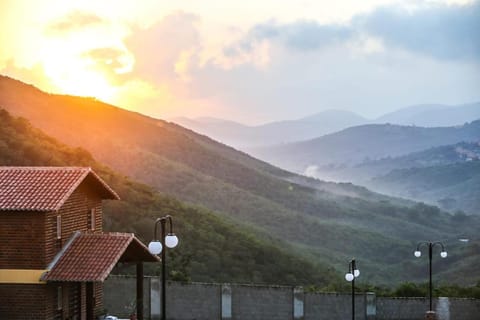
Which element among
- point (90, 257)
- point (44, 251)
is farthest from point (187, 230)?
point (44, 251)

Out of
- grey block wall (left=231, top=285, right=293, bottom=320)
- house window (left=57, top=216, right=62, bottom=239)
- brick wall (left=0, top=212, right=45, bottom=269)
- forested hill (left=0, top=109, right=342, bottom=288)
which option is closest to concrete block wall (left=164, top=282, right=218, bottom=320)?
grey block wall (left=231, top=285, right=293, bottom=320)

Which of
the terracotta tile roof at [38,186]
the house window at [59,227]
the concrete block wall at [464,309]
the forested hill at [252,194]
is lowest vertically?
the concrete block wall at [464,309]

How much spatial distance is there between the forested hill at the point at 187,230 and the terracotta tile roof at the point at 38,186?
64.3 feet

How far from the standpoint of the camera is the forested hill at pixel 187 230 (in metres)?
50.2

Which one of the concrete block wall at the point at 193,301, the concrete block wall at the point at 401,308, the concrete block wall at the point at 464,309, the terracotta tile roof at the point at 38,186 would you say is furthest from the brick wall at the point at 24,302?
the concrete block wall at the point at 464,309

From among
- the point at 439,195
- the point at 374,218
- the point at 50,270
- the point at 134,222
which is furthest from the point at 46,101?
the point at 50,270

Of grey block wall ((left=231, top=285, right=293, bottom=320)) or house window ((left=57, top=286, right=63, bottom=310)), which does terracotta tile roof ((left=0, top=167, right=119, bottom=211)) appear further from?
grey block wall ((left=231, top=285, right=293, bottom=320))

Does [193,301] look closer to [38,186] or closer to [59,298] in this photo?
[59,298]

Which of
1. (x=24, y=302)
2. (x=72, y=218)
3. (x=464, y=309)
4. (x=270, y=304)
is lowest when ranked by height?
(x=464, y=309)

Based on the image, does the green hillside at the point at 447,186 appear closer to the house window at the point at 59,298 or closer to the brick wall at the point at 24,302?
the house window at the point at 59,298

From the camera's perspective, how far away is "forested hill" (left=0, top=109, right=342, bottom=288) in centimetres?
5025

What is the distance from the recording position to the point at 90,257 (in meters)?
23.6

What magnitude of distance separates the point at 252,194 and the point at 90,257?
250 ft

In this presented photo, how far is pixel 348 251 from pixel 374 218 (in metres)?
29.3
